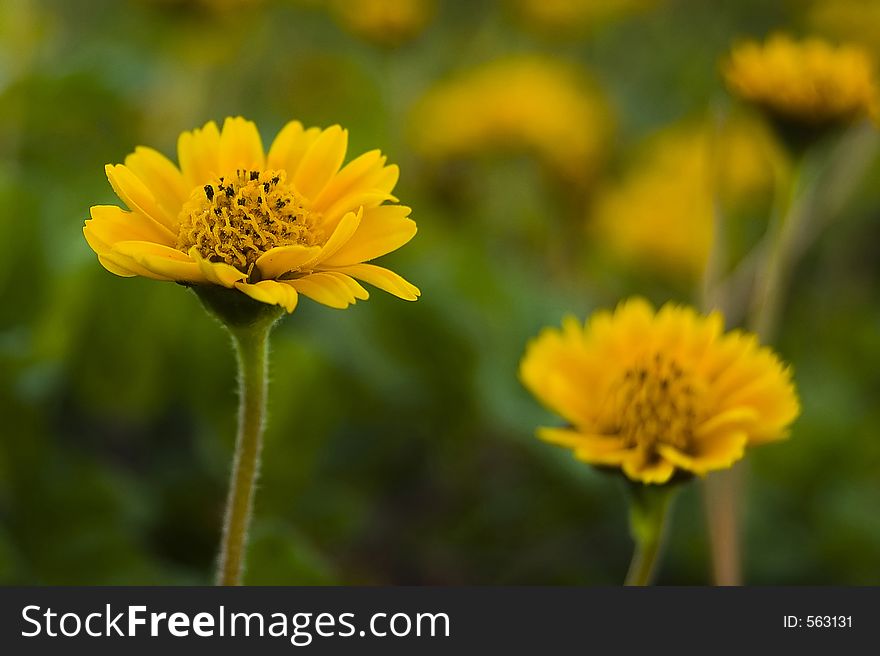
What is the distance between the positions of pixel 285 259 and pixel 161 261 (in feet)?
0.33


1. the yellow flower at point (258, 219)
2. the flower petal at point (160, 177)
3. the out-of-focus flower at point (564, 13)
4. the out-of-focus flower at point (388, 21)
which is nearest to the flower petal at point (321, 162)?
the yellow flower at point (258, 219)

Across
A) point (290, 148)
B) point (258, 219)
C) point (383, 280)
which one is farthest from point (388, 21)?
point (383, 280)

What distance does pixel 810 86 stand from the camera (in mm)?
1351

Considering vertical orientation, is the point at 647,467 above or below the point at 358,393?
below

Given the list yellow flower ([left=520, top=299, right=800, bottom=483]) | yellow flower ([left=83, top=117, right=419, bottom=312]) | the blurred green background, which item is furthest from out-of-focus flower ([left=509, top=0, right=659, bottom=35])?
yellow flower ([left=83, top=117, right=419, bottom=312])

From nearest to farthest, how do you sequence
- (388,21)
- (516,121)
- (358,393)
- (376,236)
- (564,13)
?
(376,236) < (358,393) < (388,21) < (516,121) < (564,13)

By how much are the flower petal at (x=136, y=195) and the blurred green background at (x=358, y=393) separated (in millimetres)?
448

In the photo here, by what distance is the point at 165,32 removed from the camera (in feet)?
7.98

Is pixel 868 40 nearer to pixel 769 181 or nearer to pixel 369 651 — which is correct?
pixel 769 181

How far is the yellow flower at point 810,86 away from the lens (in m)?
1.33

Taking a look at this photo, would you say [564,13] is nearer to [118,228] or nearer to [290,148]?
[290,148]

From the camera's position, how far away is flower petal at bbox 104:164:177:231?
0.85 metres

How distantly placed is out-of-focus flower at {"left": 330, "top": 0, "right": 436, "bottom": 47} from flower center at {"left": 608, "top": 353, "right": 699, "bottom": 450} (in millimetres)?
1478

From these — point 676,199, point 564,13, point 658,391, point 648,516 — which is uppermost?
point 564,13
